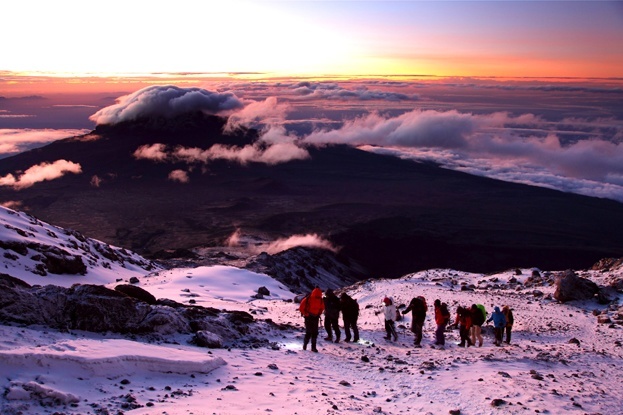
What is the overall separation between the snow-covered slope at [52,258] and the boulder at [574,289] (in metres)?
24.0

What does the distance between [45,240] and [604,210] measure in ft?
632

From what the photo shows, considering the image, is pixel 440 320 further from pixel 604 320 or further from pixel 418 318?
pixel 604 320

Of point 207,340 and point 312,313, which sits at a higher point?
point 312,313

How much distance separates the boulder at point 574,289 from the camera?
22.3 m

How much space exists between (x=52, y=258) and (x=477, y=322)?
83.0 ft

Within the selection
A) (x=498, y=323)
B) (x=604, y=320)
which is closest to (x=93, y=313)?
(x=498, y=323)

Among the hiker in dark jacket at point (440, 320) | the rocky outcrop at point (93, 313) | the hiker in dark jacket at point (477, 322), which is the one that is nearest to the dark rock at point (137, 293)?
the rocky outcrop at point (93, 313)

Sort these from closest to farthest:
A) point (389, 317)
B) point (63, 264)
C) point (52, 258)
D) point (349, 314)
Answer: point (349, 314) < point (389, 317) < point (52, 258) < point (63, 264)

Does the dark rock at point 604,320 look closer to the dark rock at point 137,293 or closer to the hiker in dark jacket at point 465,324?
the hiker in dark jacket at point 465,324

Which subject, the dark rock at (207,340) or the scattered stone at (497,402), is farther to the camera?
the dark rock at (207,340)

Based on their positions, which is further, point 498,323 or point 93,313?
point 498,323

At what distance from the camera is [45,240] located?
37219 millimetres

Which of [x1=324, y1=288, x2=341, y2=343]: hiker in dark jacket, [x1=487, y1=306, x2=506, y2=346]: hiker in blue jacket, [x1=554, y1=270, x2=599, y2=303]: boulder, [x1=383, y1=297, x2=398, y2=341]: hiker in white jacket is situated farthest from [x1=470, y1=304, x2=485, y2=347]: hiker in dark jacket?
[x1=554, y1=270, x2=599, y2=303]: boulder

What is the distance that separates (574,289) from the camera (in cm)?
2239
